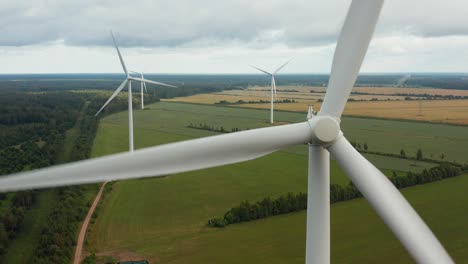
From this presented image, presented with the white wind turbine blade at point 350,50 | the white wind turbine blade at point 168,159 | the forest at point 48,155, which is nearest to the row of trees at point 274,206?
the forest at point 48,155

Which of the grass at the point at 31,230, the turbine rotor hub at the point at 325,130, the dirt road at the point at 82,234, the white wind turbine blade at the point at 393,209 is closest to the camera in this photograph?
the white wind turbine blade at the point at 393,209

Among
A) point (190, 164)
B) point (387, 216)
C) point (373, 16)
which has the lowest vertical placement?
point (387, 216)

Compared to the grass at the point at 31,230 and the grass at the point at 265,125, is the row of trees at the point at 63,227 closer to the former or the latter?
the grass at the point at 31,230

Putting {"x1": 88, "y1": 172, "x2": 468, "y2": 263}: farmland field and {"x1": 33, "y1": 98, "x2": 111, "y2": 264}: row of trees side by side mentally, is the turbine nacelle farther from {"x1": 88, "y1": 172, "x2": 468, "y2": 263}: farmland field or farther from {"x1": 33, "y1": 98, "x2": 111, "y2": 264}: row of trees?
{"x1": 33, "y1": 98, "x2": 111, "y2": 264}: row of trees

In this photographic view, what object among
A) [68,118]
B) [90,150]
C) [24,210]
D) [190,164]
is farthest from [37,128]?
[190,164]

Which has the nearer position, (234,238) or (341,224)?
(234,238)

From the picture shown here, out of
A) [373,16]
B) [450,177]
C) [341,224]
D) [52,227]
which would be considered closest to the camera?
[373,16]

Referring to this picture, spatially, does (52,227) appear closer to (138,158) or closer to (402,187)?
(138,158)
